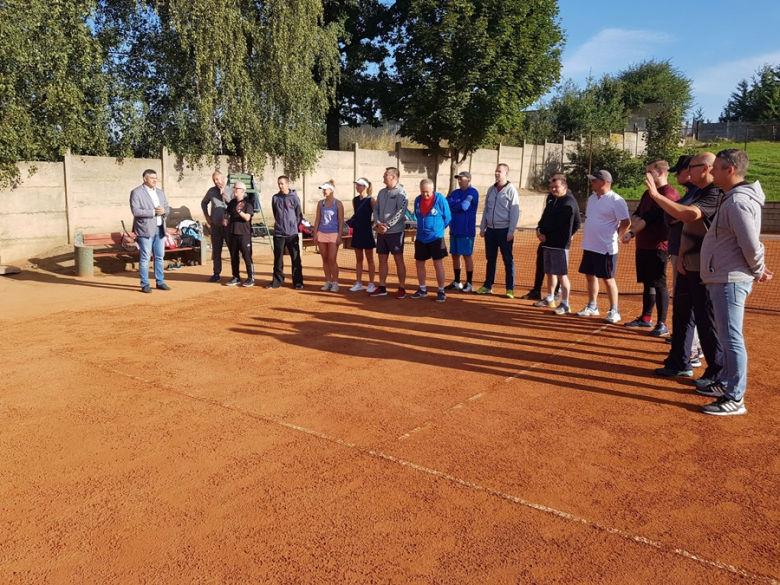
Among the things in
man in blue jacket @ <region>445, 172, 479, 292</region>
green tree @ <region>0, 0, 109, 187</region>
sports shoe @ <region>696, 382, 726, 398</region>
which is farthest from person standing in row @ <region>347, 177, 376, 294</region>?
green tree @ <region>0, 0, 109, 187</region>

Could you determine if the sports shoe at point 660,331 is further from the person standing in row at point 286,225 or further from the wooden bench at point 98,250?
the wooden bench at point 98,250

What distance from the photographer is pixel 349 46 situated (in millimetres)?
26469

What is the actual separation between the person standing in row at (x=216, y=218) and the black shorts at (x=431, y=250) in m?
4.13

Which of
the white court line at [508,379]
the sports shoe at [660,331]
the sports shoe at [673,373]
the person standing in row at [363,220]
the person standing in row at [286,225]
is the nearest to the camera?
the white court line at [508,379]

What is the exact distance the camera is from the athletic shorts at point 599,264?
8141mm

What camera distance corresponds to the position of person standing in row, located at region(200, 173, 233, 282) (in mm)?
11992

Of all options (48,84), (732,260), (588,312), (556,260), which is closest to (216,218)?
(48,84)

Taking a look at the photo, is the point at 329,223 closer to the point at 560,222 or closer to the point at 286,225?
the point at 286,225

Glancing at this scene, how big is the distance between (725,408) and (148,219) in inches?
→ 353

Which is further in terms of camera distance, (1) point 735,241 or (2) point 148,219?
(2) point 148,219

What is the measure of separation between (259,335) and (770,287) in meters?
9.61

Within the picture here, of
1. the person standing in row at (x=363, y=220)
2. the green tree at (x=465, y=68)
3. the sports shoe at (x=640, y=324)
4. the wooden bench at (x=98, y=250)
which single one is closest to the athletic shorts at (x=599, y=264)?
the sports shoe at (x=640, y=324)

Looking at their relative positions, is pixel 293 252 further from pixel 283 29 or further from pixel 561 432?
pixel 283 29

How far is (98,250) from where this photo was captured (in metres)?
13.5
